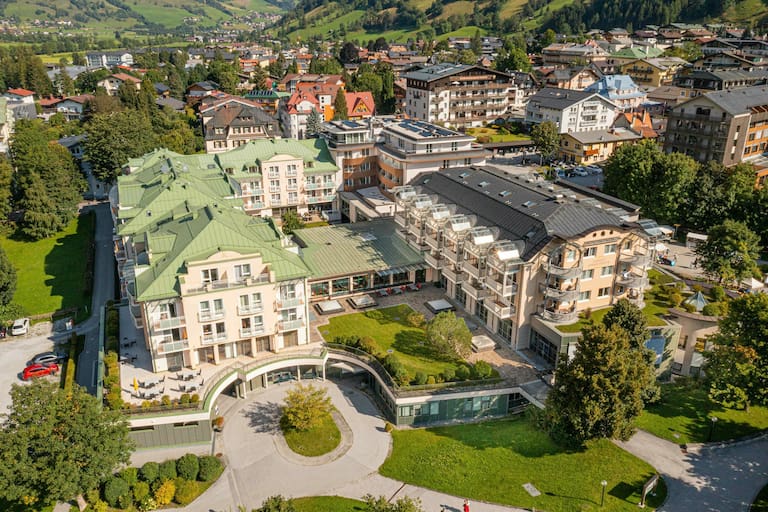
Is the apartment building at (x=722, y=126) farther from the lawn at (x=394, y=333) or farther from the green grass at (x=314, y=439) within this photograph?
the green grass at (x=314, y=439)

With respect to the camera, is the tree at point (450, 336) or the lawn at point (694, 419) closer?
the lawn at point (694, 419)

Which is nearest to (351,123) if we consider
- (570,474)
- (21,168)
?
(21,168)

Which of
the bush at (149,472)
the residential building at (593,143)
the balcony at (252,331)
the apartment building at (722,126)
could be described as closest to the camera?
the bush at (149,472)

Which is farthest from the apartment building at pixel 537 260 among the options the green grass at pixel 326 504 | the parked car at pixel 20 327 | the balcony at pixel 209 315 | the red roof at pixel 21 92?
the red roof at pixel 21 92

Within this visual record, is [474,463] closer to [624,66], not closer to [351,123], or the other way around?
[351,123]

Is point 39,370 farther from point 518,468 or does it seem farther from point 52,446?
point 518,468

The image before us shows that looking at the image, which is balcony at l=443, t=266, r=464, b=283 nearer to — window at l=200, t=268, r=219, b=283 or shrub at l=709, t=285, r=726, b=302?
window at l=200, t=268, r=219, b=283
